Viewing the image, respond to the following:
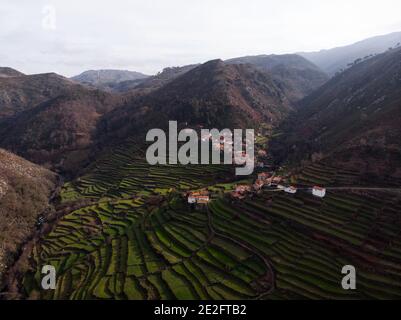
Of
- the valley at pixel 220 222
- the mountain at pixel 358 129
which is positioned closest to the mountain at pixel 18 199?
the valley at pixel 220 222

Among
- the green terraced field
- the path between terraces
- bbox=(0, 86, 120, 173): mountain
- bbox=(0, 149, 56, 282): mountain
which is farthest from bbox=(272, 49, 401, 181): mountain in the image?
bbox=(0, 86, 120, 173): mountain

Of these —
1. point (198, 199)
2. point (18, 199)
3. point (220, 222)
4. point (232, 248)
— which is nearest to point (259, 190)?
point (198, 199)

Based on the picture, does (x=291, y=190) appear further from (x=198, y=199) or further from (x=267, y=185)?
(x=198, y=199)

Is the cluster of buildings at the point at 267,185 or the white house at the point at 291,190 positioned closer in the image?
Answer: the cluster of buildings at the point at 267,185

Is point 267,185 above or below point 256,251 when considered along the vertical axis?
above

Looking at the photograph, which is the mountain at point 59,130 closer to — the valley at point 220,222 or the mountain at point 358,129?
the valley at point 220,222

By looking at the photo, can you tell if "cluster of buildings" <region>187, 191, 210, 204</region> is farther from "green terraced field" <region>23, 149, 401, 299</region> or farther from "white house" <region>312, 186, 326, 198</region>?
"white house" <region>312, 186, 326, 198</region>
